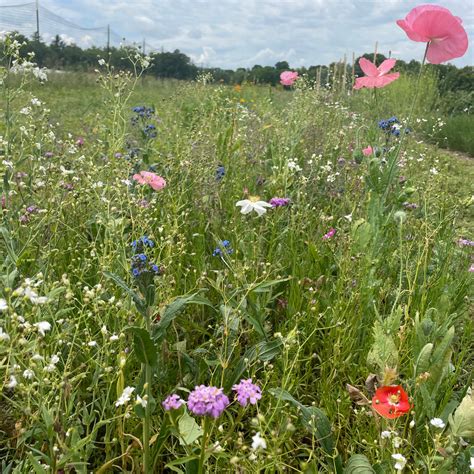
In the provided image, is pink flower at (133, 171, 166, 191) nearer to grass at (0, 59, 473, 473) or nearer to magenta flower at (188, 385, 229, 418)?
grass at (0, 59, 473, 473)

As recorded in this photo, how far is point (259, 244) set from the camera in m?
1.87

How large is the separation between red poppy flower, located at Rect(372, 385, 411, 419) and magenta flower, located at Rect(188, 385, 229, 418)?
1.33 ft

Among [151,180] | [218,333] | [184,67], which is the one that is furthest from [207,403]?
[184,67]

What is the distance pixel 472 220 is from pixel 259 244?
268 cm

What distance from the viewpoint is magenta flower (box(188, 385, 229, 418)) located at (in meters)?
0.93

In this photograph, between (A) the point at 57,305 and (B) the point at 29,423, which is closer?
(B) the point at 29,423

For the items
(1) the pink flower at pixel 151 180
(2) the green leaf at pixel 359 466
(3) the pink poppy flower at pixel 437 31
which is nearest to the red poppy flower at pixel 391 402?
(2) the green leaf at pixel 359 466

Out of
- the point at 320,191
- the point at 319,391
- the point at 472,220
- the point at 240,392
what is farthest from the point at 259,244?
the point at 472,220

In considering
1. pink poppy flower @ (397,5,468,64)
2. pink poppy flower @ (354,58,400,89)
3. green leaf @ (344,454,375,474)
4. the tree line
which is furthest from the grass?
the tree line

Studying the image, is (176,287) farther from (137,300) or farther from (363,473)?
(363,473)

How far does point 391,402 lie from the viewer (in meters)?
1.15

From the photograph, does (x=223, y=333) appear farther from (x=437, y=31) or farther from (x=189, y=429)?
A: (x=437, y=31)

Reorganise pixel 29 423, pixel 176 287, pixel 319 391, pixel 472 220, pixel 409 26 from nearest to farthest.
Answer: pixel 29 423
pixel 319 391
pixel 409 26
pixel 176 287
pixel 472 220

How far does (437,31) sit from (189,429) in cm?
144
